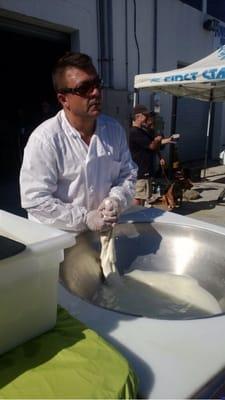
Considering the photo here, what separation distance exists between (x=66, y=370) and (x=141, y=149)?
348 cm

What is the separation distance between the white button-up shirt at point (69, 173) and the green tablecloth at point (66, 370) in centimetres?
56

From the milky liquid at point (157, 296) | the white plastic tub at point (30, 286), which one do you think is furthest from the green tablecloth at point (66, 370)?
the milky liquid at point (157, 296)

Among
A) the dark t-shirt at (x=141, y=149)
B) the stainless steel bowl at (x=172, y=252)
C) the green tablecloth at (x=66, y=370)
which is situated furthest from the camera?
the dark t-shirt at (x=141, y=149)

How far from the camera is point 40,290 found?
0.67 m

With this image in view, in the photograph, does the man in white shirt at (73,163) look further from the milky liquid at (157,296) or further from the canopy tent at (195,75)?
the canopy tent at (195,75)

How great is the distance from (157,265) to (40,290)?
3.18ft

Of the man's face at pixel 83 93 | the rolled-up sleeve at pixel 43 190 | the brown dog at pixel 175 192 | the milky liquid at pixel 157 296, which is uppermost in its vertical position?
A: the man's face at pixel 83 93

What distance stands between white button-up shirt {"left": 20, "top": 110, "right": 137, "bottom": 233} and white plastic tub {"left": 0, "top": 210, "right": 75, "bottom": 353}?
18.1 inches

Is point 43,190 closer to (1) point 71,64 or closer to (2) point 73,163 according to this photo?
(2) point 73,163

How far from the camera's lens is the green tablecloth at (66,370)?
57cm

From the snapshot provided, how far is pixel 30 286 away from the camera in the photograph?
0.65m

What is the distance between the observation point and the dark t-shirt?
12.9ft

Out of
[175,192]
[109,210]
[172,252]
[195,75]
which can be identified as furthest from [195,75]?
[109,210]

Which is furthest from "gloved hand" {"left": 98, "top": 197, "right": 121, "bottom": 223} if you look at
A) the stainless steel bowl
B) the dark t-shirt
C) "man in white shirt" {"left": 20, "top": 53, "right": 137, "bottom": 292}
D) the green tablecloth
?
the dark t-shirt
